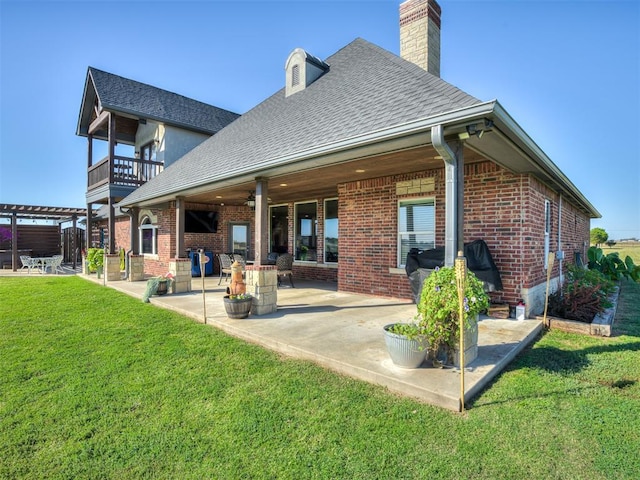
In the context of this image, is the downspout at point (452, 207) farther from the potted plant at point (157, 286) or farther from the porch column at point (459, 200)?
the potted plant at point (157, 286)

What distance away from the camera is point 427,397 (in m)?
3.04

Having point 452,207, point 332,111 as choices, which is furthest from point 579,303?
point 332,111

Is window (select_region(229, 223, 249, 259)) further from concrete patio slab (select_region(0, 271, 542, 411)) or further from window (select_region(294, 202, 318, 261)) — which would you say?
concrete patio slab (select_region(0, 271, 542, 411))

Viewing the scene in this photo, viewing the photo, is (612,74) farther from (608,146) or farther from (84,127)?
(84,127)

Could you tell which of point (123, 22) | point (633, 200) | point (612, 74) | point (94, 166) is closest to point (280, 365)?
point (123, 22)

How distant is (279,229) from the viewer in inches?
485

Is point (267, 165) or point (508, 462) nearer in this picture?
point (508, 462)

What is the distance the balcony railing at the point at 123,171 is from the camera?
13270 mm

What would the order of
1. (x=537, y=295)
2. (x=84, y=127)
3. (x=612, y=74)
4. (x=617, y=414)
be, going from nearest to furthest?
(x=617, y=414)
(x=537, y=295)
(x=612, y=74)
(x=84, y=127)

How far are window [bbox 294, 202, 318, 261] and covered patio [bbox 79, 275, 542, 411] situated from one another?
2912 mm

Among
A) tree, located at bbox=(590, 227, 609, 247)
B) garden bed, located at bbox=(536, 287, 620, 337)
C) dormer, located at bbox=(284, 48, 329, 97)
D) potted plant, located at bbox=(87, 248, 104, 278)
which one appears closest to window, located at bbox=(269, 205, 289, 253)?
dormer, located at bbox=(284, 48, 329, 97)

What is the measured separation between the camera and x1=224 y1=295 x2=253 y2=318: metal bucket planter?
228 inches

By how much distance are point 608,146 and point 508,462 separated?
24793mm

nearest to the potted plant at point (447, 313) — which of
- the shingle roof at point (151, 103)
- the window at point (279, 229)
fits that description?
the window at point (279, 229)
